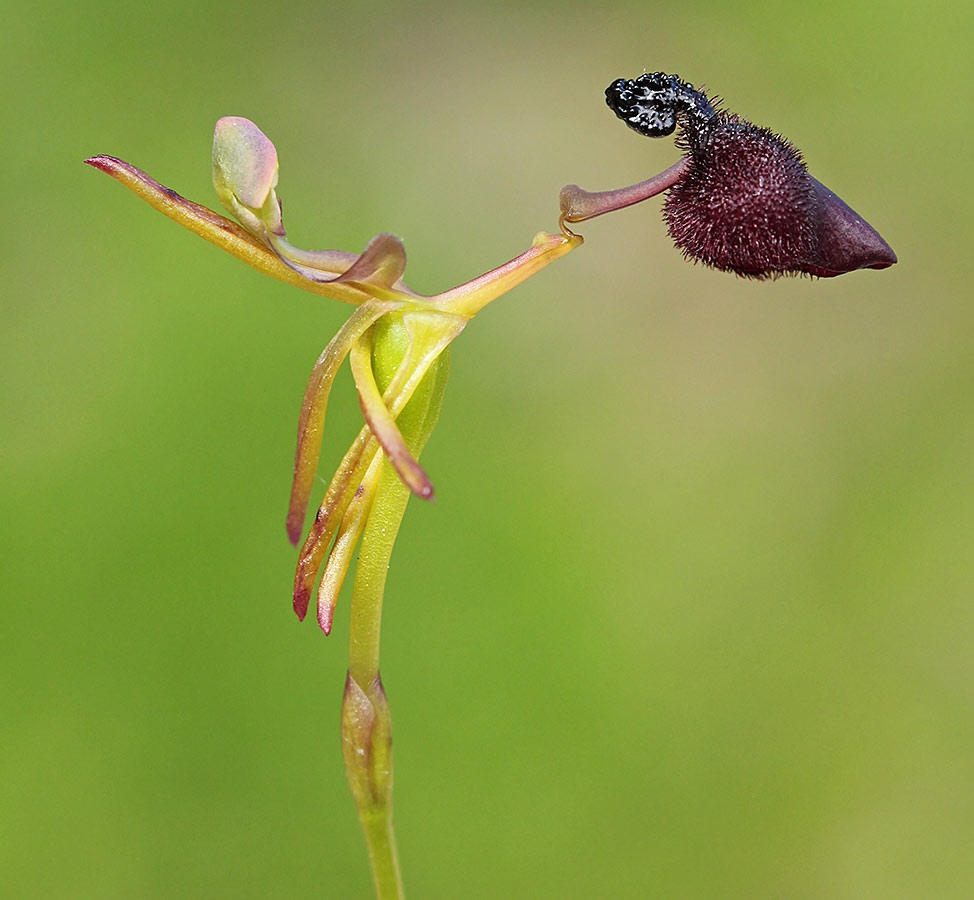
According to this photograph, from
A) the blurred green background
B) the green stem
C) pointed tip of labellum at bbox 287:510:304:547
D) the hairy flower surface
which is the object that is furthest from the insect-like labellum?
the blurred green background

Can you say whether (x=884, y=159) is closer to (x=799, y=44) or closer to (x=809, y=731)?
(x=799, y=44)

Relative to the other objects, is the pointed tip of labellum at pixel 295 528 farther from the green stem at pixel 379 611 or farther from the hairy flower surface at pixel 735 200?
the hairy flower surface at pixel 735 200

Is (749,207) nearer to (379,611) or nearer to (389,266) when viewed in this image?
(389,266)

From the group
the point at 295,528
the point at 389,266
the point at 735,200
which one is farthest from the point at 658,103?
the point at 295,528

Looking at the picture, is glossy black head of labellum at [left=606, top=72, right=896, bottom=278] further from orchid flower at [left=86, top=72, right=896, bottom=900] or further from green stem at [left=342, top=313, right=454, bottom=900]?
green stem at [left=342, top=313, right=454, bottom=900]

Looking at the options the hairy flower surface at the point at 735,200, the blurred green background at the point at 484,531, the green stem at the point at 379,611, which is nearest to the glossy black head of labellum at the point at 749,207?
the hairy flower surface at the point at 735,200

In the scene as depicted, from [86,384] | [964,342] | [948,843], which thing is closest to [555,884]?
[948,843]
